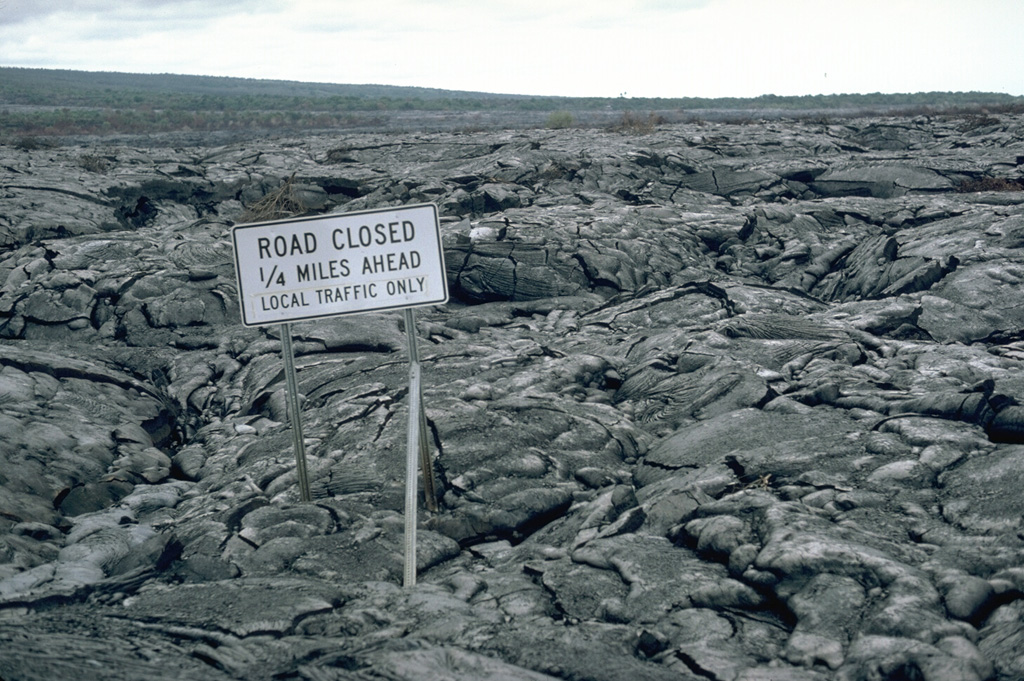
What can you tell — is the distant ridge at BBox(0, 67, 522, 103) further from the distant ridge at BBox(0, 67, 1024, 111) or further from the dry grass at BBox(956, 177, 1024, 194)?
the dry grass at BBox(956, 177, 1024, 194)

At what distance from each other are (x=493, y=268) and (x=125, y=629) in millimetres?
6225

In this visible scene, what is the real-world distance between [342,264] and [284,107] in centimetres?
5517

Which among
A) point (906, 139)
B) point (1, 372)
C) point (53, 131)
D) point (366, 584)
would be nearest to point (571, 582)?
point (366, 584)

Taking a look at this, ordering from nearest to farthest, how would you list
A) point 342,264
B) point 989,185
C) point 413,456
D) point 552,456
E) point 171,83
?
point 413,456, point 342,264, point 552,456, point 989,185, point 171,83

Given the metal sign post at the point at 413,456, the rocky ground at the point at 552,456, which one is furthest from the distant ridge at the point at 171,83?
the metal sign post at the point at 413,456

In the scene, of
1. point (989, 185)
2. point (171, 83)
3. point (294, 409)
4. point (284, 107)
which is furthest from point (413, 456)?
point (171, 83)

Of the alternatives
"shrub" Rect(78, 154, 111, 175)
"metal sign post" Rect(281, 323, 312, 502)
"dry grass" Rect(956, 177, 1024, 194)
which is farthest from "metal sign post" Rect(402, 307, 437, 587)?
"shrub" Rect(78, 154, 111, 175)

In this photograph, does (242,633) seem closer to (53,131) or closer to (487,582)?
(487,582)

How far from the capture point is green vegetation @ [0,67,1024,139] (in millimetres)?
33094

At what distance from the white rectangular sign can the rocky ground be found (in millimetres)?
1146

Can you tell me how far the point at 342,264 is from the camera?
4199mm

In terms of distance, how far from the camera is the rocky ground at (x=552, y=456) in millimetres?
2951

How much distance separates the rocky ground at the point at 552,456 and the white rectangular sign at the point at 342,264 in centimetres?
115

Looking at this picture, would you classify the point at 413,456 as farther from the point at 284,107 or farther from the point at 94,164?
the point at 284,107
